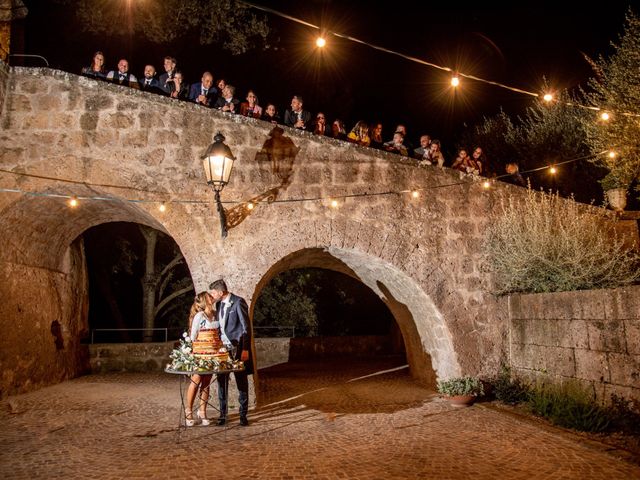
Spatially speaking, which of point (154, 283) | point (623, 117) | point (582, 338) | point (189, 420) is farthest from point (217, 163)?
point (154, 283)

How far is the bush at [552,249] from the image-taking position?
6.65m

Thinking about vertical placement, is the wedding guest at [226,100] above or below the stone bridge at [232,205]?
above

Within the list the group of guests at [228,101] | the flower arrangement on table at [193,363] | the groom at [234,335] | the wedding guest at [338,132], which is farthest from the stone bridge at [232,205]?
the flower arrangement on table at [193,363]

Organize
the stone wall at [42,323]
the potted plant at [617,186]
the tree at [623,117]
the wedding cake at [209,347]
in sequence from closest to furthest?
the wedding cake at [209,347], the stone wall at [42,323], the potted plant at [617,186], the tree at [623,117]

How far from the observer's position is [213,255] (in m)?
6.76

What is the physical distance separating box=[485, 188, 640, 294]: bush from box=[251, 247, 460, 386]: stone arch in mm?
1222

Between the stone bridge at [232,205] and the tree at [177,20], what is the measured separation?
6321 mm

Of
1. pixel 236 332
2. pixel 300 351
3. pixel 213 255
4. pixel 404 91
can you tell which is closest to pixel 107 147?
pixel 213 255

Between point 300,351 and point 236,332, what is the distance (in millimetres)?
8517

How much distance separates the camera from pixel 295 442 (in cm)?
495

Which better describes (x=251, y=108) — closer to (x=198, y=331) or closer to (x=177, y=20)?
(x=198, y=331)

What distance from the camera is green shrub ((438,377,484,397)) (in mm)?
6914

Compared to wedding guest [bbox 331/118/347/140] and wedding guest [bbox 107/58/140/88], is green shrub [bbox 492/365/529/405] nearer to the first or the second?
wedding guest [bbox 331/118/347/140]

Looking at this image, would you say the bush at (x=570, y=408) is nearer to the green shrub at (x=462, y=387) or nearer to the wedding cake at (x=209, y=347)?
the green shrub at (x=462, y=387)
